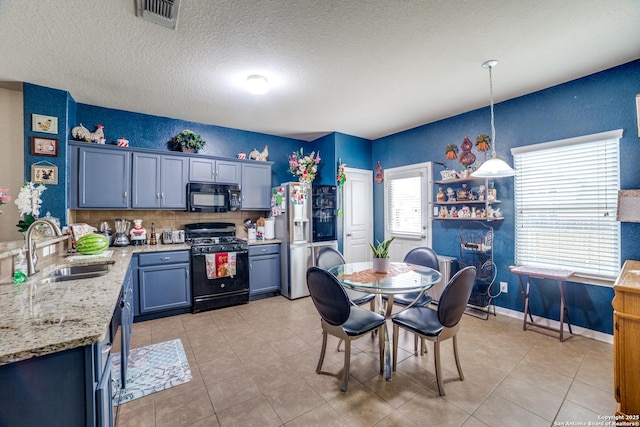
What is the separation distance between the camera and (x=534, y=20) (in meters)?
2.02

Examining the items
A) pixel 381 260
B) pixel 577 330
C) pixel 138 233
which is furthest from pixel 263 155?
pixel 577 330

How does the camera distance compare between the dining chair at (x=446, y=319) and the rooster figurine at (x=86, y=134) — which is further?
the rooster figurine at (x=86, y=134)

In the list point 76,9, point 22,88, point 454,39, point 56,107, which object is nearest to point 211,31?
point 76,9

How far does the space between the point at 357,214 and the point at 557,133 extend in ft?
9.59

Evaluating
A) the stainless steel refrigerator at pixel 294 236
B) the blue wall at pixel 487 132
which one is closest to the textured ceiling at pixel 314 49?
the blue wall at pixel 487 132

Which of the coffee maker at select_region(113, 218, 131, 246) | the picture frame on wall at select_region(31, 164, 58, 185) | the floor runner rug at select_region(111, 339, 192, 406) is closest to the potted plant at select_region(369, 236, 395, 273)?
the floor runner rug at select_region(111, 339, 192, 406)

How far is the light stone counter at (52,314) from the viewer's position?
0.93 m

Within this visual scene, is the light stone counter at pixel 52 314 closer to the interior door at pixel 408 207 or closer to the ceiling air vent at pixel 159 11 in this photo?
the ceiling air vent at pixel 159 11

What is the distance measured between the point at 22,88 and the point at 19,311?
3.10 m

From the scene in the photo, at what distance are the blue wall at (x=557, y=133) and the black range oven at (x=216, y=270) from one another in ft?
9.73

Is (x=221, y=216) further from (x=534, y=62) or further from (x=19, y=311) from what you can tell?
(x=534, y=62)

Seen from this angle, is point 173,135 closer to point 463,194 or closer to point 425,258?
point 425,258

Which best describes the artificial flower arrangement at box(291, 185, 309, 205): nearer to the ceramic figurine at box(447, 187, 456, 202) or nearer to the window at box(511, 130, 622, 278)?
the ceramic figurine at box(447, 187, 456, 202)

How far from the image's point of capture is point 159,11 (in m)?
1.90
